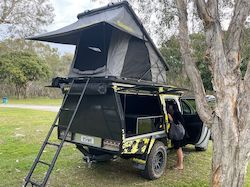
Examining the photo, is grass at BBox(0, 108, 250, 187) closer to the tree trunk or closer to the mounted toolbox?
the mounted toolbox

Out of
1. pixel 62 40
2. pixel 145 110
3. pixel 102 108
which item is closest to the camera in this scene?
pixel 102 108

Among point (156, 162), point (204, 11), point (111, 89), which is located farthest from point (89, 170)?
point (204, 11)

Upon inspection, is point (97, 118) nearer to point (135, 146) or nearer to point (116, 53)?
point (135, 146)

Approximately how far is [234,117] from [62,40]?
420 cm

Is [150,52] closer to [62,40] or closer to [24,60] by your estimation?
[62,40]

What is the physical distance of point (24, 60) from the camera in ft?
94.8

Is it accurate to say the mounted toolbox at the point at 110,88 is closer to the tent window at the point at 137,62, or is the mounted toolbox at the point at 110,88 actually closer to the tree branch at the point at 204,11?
the tent window at the point at 137,62

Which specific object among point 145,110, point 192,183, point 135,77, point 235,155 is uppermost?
point 135,77

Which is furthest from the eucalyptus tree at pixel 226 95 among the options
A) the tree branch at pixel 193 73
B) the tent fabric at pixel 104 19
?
the tent fabric at pixel 104 19

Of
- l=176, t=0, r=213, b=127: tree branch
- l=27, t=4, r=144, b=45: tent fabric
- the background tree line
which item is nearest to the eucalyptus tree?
l=176, t=0, r=213, b=127: tree branch

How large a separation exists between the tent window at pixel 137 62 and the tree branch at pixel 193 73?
1.33 m

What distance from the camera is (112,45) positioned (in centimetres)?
556

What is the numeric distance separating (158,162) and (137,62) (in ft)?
7.52

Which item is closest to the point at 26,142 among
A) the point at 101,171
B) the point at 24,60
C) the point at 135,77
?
the point at 101,171
